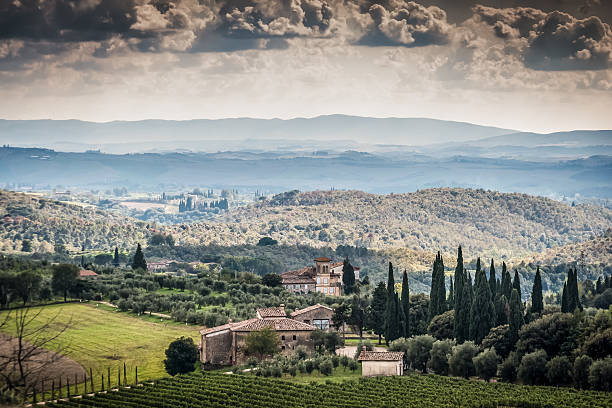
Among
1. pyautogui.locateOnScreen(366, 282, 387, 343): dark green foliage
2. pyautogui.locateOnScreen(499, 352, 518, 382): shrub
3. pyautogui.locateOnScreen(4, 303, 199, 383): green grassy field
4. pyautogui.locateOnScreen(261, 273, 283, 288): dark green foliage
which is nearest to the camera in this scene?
pyautogui.locateOnScreen(499, 352, 518, 382): shrub

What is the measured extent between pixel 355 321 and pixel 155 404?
26.9 meters

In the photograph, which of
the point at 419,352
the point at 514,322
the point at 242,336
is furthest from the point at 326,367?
the point at 514,322

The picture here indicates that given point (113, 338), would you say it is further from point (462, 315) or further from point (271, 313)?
point (462, 315)

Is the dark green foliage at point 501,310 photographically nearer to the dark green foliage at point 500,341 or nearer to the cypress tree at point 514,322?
the dark green foliage at point 500,341

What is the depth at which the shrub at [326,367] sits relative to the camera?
60.3 m

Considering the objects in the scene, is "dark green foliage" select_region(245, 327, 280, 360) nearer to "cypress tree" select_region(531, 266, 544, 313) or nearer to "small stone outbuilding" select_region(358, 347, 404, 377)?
"small stone outbuilding" select_region(358, 347, 404, 377)

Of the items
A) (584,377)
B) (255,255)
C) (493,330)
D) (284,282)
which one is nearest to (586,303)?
(284,282)

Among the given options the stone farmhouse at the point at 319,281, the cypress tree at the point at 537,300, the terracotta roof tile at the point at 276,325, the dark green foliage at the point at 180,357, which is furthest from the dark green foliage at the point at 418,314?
the stone farmhouse at the point at 319,281

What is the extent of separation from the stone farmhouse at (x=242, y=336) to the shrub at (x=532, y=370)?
1591cm

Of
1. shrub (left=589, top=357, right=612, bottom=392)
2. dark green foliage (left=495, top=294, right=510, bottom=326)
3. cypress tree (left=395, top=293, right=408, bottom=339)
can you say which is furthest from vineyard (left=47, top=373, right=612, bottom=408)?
cypress tree (left=395, top=293, right=408, bottom=339)

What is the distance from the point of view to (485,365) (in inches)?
2322

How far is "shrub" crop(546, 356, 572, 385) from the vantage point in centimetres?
Answer: 5644

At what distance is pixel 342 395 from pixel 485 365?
10166 mm

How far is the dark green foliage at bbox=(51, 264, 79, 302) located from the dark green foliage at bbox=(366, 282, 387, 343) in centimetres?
2619
